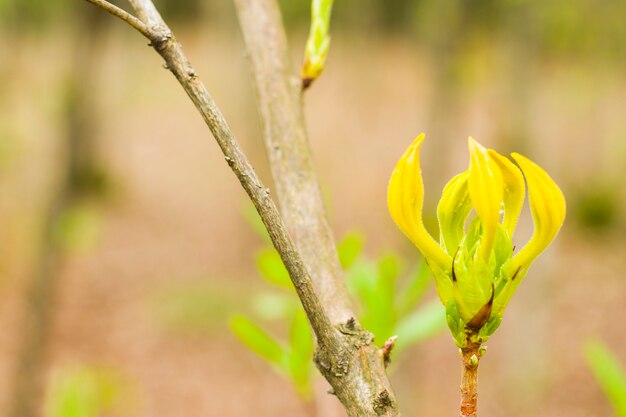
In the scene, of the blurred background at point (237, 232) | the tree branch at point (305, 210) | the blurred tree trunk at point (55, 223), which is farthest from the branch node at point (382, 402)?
the blurred tree trunk at point (55, 223)

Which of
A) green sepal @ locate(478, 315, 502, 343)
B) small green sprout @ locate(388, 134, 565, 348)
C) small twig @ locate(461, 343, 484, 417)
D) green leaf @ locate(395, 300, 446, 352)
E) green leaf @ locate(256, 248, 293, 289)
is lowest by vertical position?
green leaf @ locate(395, 300, 446, 352)

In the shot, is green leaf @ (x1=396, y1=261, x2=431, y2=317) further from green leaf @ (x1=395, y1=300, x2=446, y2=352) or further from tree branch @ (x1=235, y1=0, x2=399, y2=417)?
tree branch @ (x1=235, y1=0, x2=399, y2=417)

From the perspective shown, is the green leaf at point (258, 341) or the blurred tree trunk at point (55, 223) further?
the blurred tree trunk at point (55, 223)

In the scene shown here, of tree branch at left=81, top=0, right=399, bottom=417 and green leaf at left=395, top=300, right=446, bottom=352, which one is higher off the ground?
tree branch at left=81, top=0, right=399, bottom=417

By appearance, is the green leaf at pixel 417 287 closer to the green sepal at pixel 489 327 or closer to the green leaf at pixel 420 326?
the green leaf at pixel 420 326

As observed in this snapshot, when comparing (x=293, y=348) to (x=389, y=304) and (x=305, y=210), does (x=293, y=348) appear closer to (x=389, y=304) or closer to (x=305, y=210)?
(x=389, y=304)

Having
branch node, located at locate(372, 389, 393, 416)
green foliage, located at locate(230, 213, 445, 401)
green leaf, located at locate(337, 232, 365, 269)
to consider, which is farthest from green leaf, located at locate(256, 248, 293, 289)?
branch node, located at locate(372, 389, 393, 416)

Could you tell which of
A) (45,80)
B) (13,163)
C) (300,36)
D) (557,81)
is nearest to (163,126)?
(45,80)

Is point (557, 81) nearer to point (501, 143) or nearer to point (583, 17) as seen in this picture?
point (583, 17)
